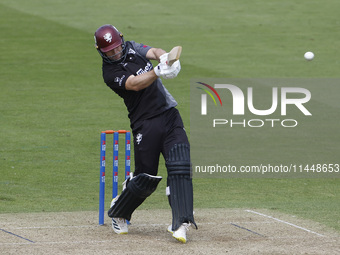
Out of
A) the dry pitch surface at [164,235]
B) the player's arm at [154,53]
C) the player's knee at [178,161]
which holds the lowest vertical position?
the dry pitch surface at [164,235]

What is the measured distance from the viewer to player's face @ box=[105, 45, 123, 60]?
26.1 ft

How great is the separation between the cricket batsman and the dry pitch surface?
312 mm

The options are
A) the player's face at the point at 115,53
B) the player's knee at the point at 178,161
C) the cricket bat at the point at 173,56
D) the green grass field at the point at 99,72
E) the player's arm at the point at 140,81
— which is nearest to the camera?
the cricket bat at the point at 173,56

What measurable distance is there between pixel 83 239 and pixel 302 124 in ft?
36.3

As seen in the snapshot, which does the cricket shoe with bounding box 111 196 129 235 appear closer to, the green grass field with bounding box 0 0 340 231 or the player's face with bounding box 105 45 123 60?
the player's face with bounding box 105 45 123 60

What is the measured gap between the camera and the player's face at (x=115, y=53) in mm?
7945

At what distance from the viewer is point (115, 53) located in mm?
7957

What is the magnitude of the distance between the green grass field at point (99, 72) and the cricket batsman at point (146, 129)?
1.94 m

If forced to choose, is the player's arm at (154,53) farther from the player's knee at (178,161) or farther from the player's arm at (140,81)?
the player's knee at (178,161)

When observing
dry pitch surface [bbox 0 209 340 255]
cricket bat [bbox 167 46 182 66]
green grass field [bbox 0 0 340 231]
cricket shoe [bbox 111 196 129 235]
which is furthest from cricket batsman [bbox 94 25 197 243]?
green grass field [bbox 0 0 340 231]

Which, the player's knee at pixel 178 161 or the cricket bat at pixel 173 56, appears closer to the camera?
the cricket bat at pixel 173 56

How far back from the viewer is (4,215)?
929 cm

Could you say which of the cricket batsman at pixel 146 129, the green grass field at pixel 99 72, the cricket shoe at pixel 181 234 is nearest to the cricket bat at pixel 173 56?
the cricket batsman at pixel 146 129

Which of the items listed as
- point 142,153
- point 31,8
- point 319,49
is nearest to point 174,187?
point 142,153
